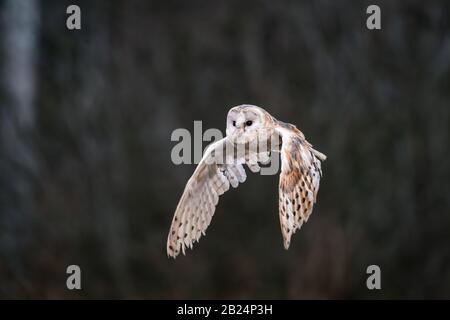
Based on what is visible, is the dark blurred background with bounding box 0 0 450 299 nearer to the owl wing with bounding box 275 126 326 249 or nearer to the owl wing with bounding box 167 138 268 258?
the owl wing with bounding box 167 138 268 258

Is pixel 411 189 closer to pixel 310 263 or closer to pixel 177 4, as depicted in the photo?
pixel 310 263

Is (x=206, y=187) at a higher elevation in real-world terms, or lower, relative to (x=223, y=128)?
higher

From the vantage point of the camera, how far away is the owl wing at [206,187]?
4.13 feet

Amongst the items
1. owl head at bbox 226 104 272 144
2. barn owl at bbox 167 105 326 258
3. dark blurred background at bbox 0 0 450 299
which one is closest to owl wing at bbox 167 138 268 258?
barn owl at bbox 167 105 326 258

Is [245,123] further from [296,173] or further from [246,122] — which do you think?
[296,173]

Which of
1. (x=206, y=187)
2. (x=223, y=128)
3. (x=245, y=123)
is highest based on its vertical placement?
(x=245, y=123)

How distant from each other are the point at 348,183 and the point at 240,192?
80cm

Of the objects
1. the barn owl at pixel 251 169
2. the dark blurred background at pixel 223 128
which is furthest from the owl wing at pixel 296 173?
the dark blurred background at pixel 223 128

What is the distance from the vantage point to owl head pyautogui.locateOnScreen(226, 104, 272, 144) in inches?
40.9

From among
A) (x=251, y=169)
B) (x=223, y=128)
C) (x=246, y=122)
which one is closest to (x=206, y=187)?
(x=251, y=169)

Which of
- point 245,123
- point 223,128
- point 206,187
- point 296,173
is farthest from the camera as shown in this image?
point 223,128

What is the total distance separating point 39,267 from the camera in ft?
18.9

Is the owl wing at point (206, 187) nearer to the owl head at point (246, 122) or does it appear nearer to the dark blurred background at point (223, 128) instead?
the owl head at point (246, 122)

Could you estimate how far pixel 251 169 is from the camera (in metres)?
1.23
